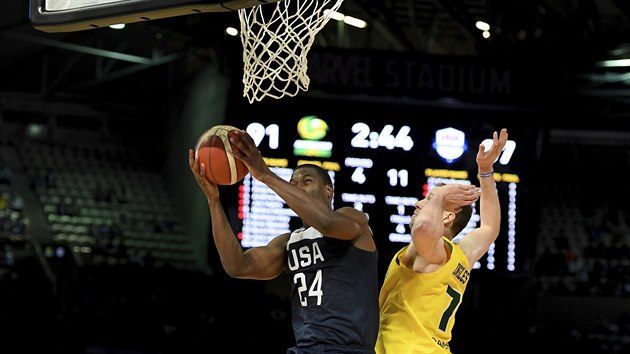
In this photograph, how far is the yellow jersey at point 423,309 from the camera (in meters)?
5.02

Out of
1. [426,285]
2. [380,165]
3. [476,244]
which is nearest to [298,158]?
[380,165]

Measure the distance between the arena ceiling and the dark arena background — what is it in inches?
1.6

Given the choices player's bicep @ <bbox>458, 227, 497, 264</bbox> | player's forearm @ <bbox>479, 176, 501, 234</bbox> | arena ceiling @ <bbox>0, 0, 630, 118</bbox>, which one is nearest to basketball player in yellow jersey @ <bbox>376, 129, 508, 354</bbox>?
player's bicep @ <bbox>458, 227, 497, 264</bbox>

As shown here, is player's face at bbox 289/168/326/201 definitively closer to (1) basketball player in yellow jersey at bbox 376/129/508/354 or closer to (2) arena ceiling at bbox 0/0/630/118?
(1) basketball player in yellow jersey at bbox 376/129/508/354

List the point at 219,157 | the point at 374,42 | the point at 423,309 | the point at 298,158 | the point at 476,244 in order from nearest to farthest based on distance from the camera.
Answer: the point at 219,157
the point at 423,309
the point at 476,244
the point at 298,158
the point at 374,42

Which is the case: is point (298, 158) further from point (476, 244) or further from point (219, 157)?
point (219, 157)

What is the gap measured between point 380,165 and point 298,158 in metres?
0.73

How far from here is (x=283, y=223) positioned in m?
9.55

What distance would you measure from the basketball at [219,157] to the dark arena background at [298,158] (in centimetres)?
61

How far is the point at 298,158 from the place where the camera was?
9.69 m

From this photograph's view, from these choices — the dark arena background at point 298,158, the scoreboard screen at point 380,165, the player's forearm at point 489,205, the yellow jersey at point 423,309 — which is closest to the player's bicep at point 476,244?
the player's forearm at point 489,205

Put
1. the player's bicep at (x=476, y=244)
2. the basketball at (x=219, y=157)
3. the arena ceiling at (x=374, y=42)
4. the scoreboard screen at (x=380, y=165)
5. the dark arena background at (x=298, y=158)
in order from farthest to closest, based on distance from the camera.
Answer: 1. the arena ceiling at (x=374, y=42)
2. the dark arena background at (x=298, y=158)
3. the scoreboard screen at (x=380, y=165)
4. the player's bicep at (x=476, y=244)
5. the basketball at (x=219, y=157)

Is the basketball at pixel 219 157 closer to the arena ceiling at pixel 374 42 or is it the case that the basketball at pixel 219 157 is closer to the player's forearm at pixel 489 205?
the player's forearm at pixel 489 205

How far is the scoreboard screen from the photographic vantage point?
9594 mm
